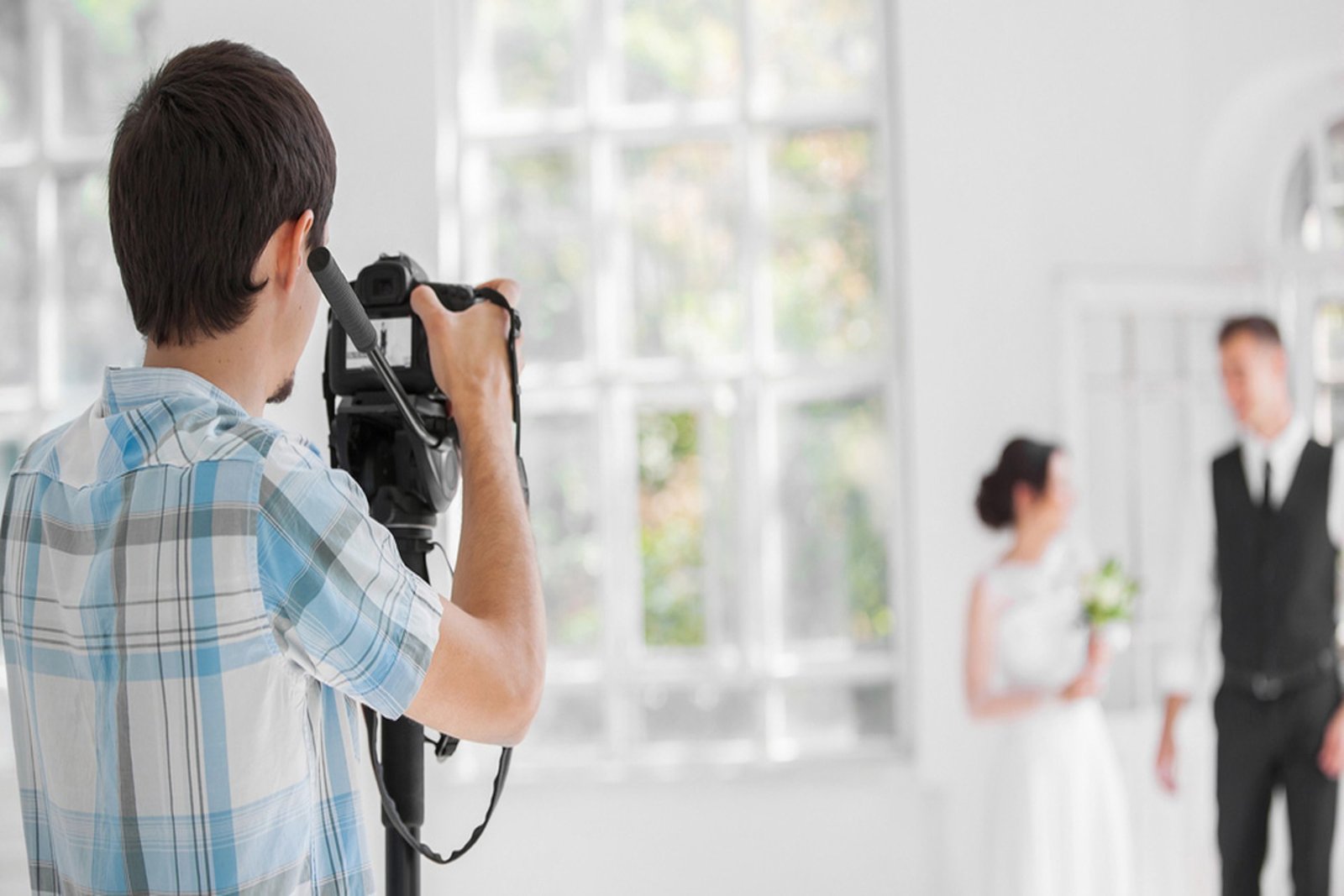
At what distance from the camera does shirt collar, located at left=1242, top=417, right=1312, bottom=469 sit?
3076mm

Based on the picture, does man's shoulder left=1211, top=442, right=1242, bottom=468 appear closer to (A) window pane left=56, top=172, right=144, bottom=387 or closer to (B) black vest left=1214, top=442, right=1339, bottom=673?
(B) black vest left=1214, top=442, right=1339, bottom=673

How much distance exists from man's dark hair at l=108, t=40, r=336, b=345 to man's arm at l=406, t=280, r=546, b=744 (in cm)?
17

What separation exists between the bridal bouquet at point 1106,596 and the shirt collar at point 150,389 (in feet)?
8.45

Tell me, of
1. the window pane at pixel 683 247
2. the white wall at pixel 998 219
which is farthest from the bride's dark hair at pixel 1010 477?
the window pane at pixel 683 247

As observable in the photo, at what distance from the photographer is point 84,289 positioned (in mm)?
3688

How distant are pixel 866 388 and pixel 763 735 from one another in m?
1.18

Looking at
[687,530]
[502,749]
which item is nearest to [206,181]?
[502,749]

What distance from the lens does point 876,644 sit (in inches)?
147

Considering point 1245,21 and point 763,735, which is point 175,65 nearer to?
point 763,735

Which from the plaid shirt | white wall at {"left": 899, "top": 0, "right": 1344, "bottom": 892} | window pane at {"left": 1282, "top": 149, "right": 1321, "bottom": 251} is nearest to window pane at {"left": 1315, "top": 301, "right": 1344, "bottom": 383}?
window pane at {"left": 1282, "top": 149, "right": 1321, "bottom": 251}

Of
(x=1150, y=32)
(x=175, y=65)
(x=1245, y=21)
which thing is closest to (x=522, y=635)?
(x=175, y=65)

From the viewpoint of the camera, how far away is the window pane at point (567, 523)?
12.3 ft

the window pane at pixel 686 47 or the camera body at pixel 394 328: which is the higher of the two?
the window pane at pixel 686 47

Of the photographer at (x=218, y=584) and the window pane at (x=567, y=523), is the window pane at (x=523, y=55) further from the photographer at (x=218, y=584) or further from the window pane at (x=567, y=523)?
the photographer at (x=218, y=584)
